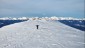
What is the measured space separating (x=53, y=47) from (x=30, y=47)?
200cm

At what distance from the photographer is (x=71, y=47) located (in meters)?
16.2

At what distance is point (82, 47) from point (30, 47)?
4.67 m

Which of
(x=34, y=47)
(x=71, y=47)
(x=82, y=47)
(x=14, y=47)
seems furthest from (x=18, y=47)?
(x=82, y=47)

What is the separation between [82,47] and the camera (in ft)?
54.0

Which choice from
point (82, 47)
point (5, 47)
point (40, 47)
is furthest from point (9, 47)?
point (82, 47)

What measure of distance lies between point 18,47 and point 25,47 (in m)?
0.60

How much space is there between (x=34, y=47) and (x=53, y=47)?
1655 mm

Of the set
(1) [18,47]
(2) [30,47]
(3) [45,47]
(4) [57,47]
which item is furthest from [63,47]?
(1) [18,47]

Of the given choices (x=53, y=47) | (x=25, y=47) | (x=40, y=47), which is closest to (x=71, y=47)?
(x=53, y=47)

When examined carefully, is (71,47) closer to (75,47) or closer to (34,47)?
(75,47)

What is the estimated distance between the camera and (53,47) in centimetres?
1600

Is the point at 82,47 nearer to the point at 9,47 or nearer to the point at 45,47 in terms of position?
the point at 45,47

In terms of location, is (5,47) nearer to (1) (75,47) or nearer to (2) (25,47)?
(2) (25,47)

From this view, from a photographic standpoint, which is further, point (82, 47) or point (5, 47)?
point (82, 47)
